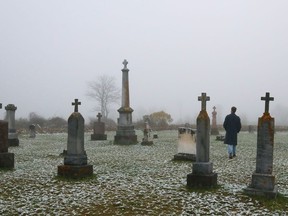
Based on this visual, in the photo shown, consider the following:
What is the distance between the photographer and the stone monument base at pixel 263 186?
796cm

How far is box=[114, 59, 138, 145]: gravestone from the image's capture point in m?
22.2

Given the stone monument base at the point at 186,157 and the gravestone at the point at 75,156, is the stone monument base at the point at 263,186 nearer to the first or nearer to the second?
the gravestone at the point at 75,156

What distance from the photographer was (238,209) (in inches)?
277

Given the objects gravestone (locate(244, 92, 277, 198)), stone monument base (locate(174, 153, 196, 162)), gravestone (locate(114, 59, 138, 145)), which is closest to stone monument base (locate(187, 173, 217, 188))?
gravestone (locate(244, 92, 277, 198))

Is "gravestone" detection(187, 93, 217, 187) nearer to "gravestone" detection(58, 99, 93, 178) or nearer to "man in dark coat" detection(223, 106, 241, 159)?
"gravestone" detection(58, 99, 93, 178)

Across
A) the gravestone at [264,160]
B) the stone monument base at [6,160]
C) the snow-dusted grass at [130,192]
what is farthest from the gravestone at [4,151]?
the gravestone at [264,160]

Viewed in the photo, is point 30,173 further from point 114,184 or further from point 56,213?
point 56,213

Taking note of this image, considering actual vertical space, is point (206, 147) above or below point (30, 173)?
above

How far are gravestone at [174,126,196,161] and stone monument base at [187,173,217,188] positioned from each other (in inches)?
195

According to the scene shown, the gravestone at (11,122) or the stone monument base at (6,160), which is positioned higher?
the gravestone at (11,122)

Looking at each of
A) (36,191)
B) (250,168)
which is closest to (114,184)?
(36,191)

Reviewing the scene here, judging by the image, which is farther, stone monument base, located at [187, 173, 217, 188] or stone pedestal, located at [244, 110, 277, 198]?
stone monument base, located at [187, 173, 217, 188]

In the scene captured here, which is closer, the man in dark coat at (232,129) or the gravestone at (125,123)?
the man in dark coat at (232,129)

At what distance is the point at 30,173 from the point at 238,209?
6901 millimetres
